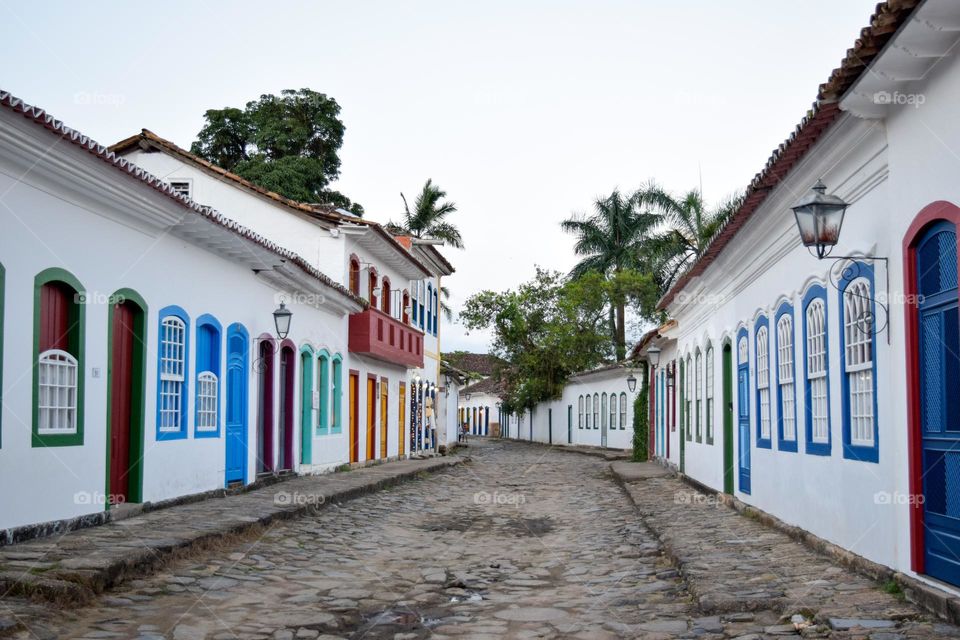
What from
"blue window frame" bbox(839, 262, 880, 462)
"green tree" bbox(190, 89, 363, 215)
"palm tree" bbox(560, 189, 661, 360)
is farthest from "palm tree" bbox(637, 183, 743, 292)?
"blue window frame" bbox(839, 262, 880, 462)

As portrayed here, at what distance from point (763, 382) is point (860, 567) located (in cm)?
447

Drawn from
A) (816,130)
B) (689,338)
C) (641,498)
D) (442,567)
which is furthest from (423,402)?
(816,130)

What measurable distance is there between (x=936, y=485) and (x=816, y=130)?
9.75ft

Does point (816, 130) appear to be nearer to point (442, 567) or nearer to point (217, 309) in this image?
point (442, 567)

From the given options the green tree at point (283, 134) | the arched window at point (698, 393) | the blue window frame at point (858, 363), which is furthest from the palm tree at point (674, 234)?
the blue window frame at point (858, 363)

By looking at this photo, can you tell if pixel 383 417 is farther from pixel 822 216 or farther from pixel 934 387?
pixel 934 387

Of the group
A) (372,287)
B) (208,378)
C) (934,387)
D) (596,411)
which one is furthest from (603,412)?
→ (934,387)

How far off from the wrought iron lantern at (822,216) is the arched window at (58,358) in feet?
22.4

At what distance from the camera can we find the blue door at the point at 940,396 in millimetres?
5910

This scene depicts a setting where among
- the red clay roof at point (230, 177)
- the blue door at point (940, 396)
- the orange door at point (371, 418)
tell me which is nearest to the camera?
the blue door at point (940, 396)

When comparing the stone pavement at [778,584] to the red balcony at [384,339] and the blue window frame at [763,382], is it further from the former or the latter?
the red balcony at [384,339]

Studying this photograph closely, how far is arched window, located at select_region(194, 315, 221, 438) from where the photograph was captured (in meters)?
13.3

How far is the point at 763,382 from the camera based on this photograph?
11867 mm

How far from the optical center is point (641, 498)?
15.8m
